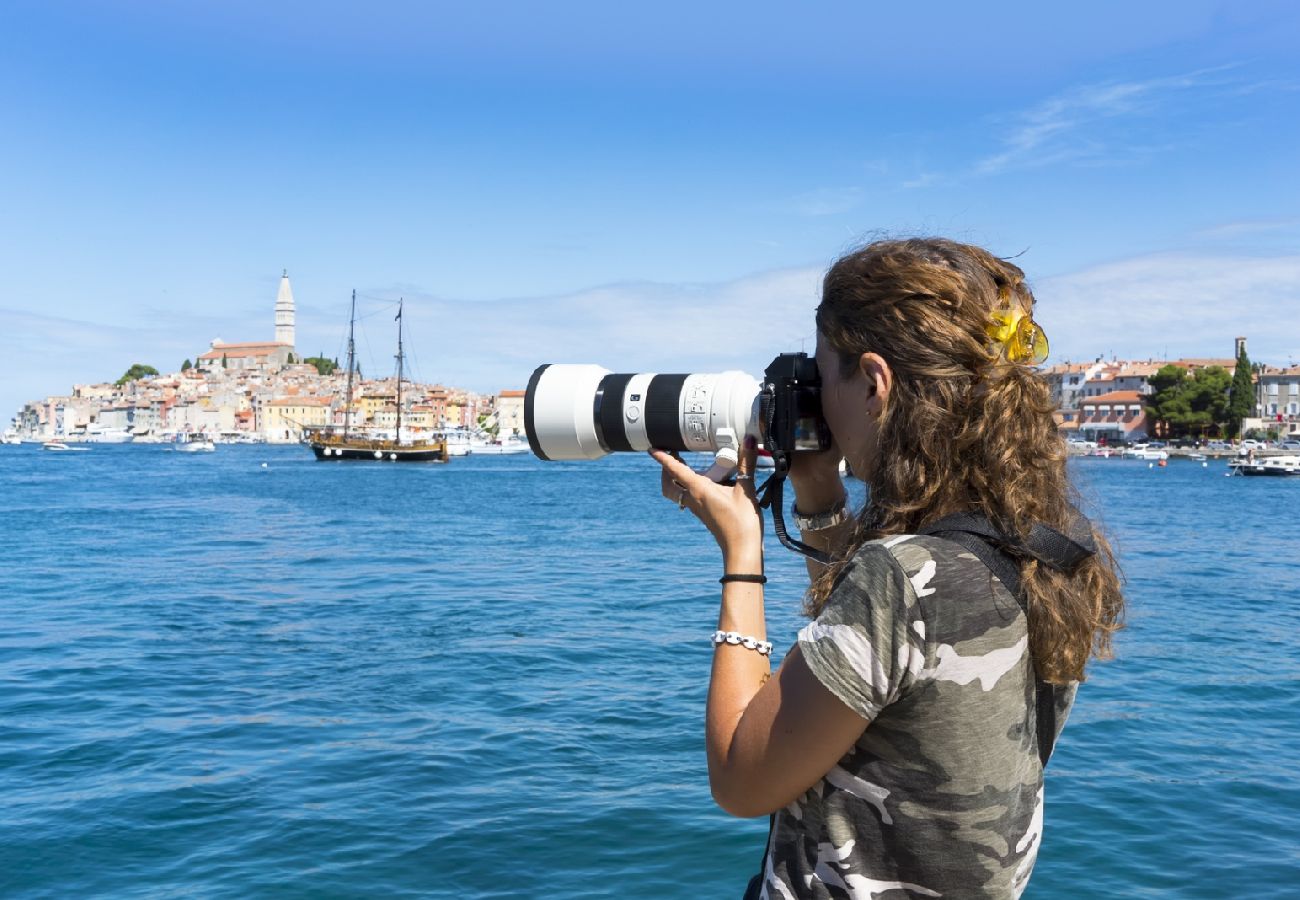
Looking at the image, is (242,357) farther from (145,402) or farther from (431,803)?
(431,803)

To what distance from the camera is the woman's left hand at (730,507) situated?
47.0 inches

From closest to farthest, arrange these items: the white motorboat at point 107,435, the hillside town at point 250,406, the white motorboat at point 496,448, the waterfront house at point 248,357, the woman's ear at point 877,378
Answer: the woman's ear at point 877,378, the white motorboat at point 496,448, the hillside town at point 250,406, the white motorboat at point 107,435, the waterfront house at point 248,357

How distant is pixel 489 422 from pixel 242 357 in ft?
159

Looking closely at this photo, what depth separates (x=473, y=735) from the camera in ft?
20.1

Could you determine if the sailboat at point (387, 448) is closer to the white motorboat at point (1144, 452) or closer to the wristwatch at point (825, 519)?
the white motorboat at point (1144, 452)

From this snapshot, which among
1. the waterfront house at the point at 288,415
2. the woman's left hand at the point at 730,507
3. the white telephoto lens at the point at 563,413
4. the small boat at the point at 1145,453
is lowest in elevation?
the woman's left hand at the point at 730,507

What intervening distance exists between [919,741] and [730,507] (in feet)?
1.09

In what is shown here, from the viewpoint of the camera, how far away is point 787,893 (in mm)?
1083

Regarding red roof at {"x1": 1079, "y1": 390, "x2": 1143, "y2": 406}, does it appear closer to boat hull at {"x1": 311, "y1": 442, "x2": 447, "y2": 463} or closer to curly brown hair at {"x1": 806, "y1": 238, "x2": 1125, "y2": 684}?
boat hull at {"x1": 311, "y1": 442, "x2": 447, "y2": 463}

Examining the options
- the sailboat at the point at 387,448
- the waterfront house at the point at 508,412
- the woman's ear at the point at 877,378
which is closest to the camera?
the woman's ear at the point at 877,378

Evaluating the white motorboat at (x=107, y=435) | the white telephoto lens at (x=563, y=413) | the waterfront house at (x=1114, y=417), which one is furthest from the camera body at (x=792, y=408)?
the white motorboat at (x=107, y=435)

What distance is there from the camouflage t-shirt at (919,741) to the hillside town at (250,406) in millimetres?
92536

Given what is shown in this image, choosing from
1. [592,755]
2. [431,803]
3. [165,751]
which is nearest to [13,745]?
[165,751]

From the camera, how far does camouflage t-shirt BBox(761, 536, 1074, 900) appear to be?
0.98 meters
